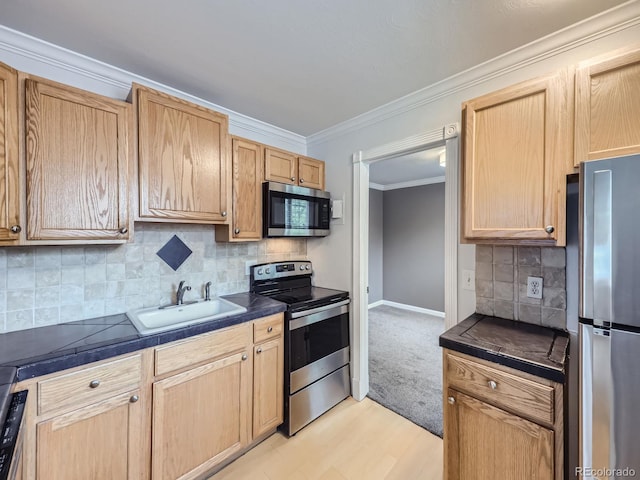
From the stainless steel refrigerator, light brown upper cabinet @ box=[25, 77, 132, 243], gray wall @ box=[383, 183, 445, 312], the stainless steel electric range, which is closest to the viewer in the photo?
the stainless steel refrigerator

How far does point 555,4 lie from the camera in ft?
4.07

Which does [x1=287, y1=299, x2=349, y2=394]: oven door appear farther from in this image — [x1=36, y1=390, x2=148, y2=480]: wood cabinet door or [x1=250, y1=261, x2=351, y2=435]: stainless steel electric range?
[x1=36, y1=390, x2=148, y2=480]: wood cabinet door

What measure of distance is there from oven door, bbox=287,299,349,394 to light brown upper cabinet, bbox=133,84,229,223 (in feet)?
3.20

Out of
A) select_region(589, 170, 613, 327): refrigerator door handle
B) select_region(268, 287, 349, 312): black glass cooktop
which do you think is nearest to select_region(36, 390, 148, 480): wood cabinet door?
select_region(268, 287, 349, 312): black glass cooktop

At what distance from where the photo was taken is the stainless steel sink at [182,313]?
164 cm

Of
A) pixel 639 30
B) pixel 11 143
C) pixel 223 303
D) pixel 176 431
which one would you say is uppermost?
pixel 639 30

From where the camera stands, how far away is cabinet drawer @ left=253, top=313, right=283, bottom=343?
6.09 ft

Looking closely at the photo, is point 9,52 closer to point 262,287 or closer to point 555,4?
point 262,287

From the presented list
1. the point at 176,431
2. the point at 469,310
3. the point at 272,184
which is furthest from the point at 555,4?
the point at 176,431

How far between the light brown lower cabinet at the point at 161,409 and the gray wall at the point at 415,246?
12.1 ft

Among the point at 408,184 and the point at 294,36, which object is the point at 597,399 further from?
the point at 408,184

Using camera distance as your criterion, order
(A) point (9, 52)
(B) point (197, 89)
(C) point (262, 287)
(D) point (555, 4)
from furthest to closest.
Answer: (C) point (262, 287) < (B) point (197, 89) < (A) point (9, 52) < (D) point (555, 4)

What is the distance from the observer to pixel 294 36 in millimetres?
1443

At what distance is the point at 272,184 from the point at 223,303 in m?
1.00
